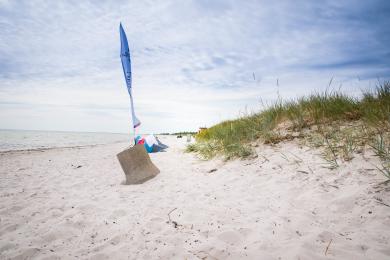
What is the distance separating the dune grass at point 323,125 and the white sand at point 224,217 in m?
0.36

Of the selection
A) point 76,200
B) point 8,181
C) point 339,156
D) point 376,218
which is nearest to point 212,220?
point 376,218

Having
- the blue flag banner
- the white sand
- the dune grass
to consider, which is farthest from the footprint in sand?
the blue flag banner

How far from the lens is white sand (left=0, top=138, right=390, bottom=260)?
67.8 inches

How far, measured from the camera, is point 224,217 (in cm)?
230

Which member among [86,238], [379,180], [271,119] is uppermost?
[271,119]

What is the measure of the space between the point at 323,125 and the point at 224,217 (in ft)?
9.18

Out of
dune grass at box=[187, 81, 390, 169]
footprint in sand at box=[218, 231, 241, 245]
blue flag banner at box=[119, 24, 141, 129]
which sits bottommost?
footprint in sand at box=[218, 231, 241, 245]

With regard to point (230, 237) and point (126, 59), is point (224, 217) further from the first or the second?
point (126, 59)

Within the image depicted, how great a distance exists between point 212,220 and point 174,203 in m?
0.73

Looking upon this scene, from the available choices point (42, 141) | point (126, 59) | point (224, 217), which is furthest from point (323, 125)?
point (42, 141)

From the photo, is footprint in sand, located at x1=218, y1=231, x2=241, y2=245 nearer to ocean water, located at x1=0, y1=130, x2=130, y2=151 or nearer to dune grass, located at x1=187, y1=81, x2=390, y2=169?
dune grass, located at x1=187, y1=81, x2=390, y2=169

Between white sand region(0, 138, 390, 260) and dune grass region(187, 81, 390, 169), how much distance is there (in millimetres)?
356

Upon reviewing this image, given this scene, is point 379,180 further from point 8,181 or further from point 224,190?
point 8,181

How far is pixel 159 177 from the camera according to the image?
169 inches
